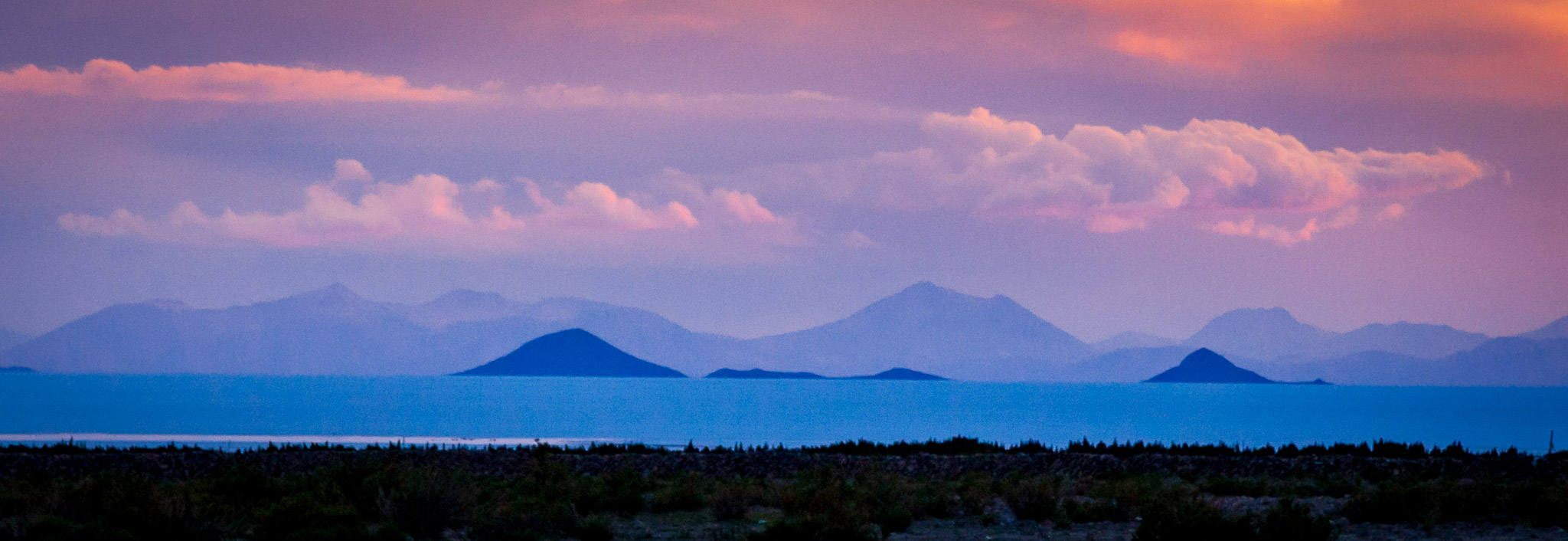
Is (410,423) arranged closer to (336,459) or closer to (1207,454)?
(336,459)

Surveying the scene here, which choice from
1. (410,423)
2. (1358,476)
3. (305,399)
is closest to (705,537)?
(1358,476)

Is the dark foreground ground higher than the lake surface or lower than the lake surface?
lower

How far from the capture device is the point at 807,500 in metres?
16.3

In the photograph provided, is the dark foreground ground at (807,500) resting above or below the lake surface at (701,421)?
below

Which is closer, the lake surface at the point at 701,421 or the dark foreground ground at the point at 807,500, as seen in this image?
the dark foreground ground at the point at 807,500

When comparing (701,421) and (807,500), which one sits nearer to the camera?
(807,500)

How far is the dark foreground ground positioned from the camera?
43.0 feet

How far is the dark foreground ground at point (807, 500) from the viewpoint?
13.1m

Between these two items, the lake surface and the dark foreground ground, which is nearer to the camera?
the dark foreground ground

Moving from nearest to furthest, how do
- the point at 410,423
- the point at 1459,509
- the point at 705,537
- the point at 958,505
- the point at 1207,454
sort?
the point at 705,537
the point at 1459,509
the point at 958,505
the point at 1207,454
the point at 410,423

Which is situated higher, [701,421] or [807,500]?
[701,421]

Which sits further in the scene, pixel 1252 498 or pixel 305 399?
pixel 305 399

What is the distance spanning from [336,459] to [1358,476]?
21569mm

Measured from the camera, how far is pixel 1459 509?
15477mm
